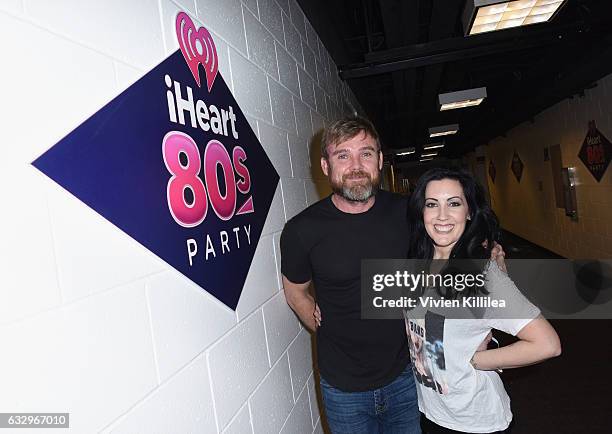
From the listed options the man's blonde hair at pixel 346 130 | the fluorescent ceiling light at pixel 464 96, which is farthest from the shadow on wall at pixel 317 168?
the fluorescent ceiling light at pixel 464 96

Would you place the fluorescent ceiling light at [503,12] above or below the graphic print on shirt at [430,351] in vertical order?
above

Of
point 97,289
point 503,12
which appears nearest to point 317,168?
point 503,12

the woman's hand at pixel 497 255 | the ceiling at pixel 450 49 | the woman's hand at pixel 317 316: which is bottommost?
the woman's hand at pixel 317 316

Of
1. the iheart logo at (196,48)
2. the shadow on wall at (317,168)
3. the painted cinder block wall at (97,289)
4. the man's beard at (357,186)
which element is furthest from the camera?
the shadow on wall at (317,168)

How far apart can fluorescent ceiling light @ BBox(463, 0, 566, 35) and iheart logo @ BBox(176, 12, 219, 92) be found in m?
1.93

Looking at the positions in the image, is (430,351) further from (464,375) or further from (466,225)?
(466,225)

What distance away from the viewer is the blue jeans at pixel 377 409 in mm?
1688

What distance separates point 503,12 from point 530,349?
234 centimetres

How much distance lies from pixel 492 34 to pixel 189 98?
342 centimetres

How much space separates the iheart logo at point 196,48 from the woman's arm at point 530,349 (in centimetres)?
127

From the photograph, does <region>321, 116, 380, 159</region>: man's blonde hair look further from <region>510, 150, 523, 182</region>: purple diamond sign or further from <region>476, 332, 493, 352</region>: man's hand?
<region>510, 150, 523, 182</region>: purple diamond sign

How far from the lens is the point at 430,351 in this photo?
58.7 inches

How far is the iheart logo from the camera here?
114cm

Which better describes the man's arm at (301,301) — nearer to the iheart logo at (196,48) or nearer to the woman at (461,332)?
the woman at (461,332)
